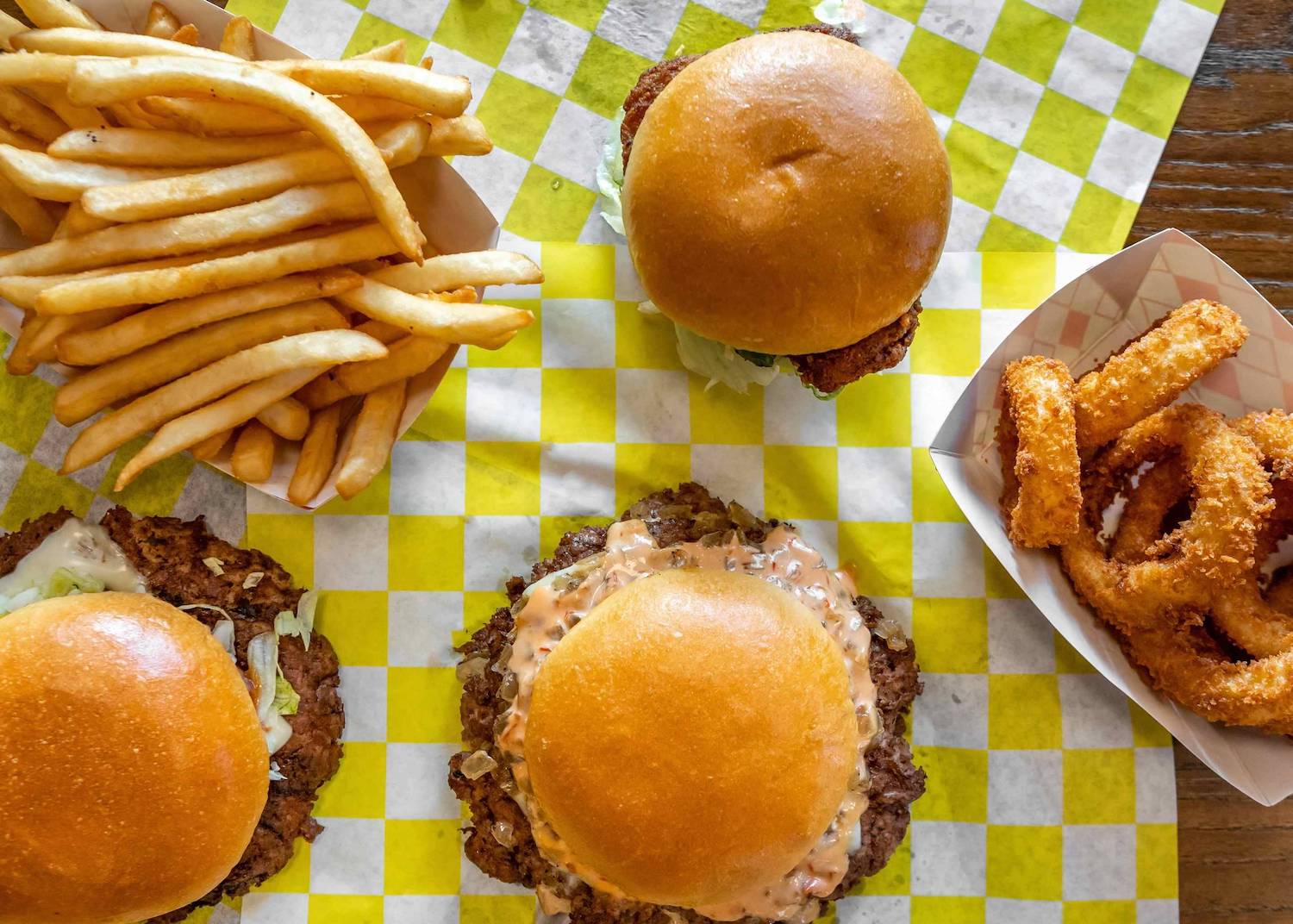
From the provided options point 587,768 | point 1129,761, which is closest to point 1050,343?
point 1129,761

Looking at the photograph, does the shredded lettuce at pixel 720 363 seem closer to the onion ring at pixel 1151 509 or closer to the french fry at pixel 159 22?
the onion ring at pixel 1151 509

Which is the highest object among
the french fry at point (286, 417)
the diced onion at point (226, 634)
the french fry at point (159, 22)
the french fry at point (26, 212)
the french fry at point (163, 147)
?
the french fry at point (159, 22)

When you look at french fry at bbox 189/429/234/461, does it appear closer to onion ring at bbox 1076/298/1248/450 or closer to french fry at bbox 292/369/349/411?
french fry at bbox 292/369/349/411

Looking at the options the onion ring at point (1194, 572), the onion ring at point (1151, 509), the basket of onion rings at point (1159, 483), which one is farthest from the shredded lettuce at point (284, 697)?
the onion ring at point (1151, 509)

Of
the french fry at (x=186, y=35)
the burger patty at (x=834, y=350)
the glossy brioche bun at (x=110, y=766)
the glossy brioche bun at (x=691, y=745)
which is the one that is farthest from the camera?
the burger patty at (x=834, y=350)

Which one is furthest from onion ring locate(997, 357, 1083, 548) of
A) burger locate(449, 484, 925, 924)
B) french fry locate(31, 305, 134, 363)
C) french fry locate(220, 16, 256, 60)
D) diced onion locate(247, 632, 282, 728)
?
french fry locate(31, 305, 134, 363)

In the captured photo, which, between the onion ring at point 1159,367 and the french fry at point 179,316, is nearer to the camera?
the french fry at point 179,316
